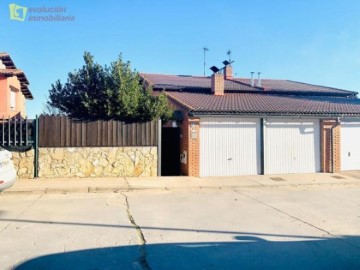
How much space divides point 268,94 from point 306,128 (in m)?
5.25

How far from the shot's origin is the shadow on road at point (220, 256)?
4.17 metres

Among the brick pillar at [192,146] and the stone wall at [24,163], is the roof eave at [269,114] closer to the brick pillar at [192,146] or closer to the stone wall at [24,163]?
the brick pillar at [192,146]

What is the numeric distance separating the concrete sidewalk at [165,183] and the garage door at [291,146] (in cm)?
72

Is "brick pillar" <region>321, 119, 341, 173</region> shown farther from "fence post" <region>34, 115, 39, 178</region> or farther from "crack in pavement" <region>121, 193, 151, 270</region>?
"fence post" <region>34, 115, 39, 178</region>

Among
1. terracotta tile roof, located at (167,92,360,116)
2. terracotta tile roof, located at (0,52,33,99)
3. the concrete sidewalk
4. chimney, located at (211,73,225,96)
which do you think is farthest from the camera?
A: chimney, located at (211,73,225,96)

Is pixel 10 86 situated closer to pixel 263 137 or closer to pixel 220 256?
pixel 263 137

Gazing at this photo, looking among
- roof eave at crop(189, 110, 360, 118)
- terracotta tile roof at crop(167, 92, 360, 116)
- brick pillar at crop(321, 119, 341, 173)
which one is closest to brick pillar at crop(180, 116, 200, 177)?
roof eave at crop(189, 110, 360, 118)

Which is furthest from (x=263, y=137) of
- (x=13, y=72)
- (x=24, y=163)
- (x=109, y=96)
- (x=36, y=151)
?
(x=13, y=72)

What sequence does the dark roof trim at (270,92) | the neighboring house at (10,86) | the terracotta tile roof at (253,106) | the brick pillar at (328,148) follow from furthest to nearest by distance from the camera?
the dark roof trim at (270,92) → the neighboring house at (10,86) → the brick pillar at (328,148) → the terracotta tile roof at (253,106)

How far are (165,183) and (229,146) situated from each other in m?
3.57

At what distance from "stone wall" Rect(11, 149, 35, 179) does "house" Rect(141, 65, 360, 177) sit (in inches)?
221

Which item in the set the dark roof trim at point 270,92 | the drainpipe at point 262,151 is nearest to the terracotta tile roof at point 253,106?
the drainpipe at point 262,151

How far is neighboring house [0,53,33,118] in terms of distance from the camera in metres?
15.1

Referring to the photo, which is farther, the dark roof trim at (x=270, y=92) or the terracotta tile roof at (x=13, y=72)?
Result: the dark roof trim at (x=270, y=92)
